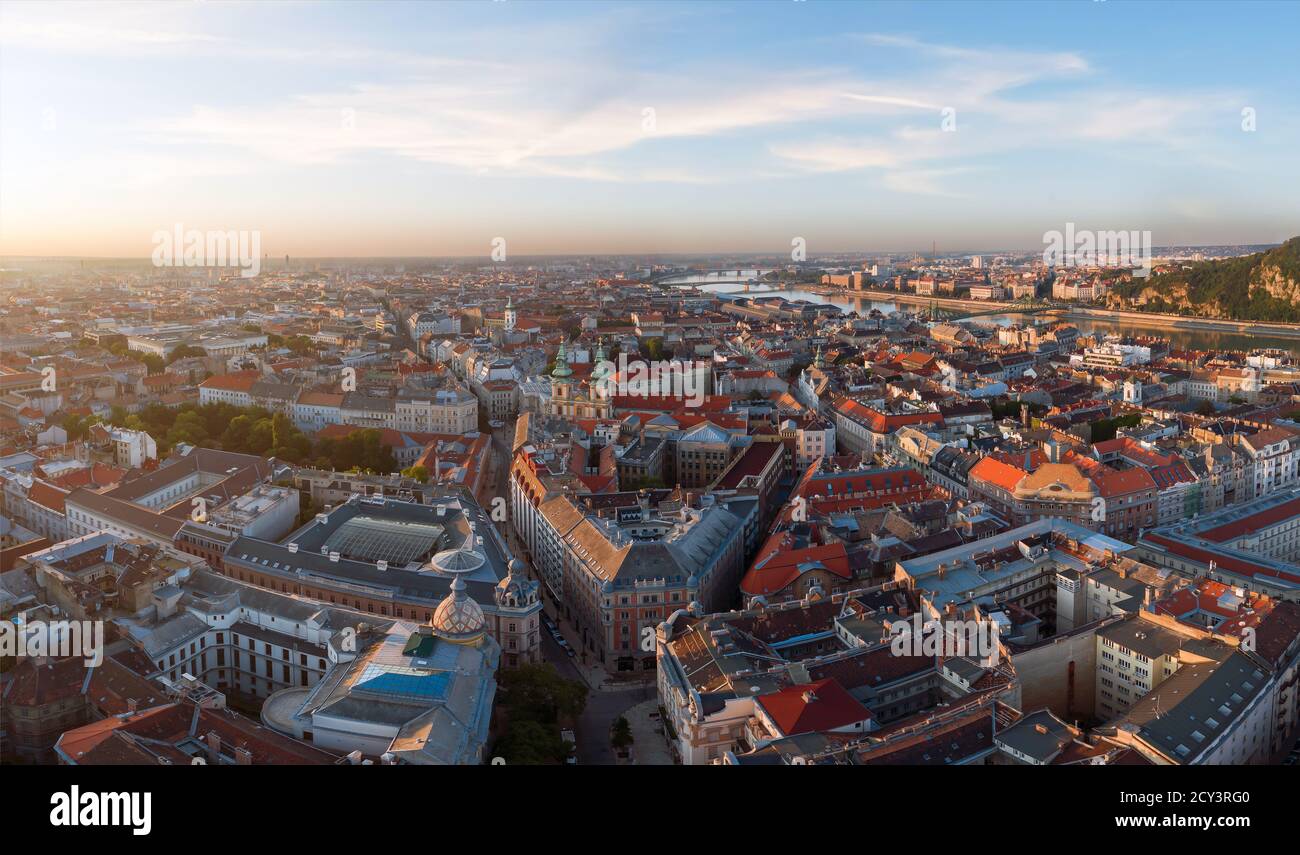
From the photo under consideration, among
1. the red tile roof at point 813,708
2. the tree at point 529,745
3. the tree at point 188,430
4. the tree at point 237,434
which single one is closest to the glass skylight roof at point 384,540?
the tree at point 529,745

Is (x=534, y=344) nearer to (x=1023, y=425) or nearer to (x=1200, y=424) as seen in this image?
(x=1023, y=425)

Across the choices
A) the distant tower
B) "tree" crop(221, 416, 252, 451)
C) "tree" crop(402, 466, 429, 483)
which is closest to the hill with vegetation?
the distant tower

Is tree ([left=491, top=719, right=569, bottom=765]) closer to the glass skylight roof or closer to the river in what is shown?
the glass skylight roof

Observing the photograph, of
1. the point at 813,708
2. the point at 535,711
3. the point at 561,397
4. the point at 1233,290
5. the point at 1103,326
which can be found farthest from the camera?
the point at 1103,326

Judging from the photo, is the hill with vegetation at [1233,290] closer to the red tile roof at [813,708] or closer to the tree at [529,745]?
the red tile roof at [813,708]

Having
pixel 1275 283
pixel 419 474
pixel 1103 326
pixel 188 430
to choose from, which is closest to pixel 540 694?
pixel 419 474

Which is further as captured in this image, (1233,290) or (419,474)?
(1233,290)

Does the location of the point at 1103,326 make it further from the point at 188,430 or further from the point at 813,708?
the point at 813,708

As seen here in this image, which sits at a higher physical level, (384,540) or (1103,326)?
(1103,326)
